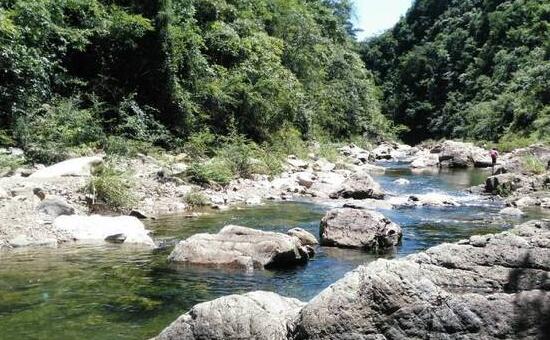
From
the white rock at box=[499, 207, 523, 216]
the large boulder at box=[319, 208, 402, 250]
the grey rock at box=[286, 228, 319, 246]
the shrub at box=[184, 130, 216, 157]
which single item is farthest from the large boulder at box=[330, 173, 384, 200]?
the grey rock at box=[286, 228, 319, 246]

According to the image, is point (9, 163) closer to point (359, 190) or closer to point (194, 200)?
point (194, 200)

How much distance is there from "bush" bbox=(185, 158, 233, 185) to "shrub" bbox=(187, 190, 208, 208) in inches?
74.1

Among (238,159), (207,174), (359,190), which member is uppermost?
(238,159)

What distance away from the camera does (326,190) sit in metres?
19.6

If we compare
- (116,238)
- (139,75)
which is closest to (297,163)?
(139,75)

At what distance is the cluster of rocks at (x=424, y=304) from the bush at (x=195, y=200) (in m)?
10.0

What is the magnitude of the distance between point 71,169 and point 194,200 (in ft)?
10.6

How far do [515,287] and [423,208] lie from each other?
A: 1189 cm

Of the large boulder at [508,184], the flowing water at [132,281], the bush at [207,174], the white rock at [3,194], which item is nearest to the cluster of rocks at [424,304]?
the flowing water at [132,281]

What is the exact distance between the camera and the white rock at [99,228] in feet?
36.6

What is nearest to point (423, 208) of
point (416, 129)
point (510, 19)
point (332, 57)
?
point (332, 57)

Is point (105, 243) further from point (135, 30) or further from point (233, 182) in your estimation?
point (135, 30)

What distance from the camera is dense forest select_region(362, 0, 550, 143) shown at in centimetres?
4647

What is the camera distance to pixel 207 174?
58.2 ft
